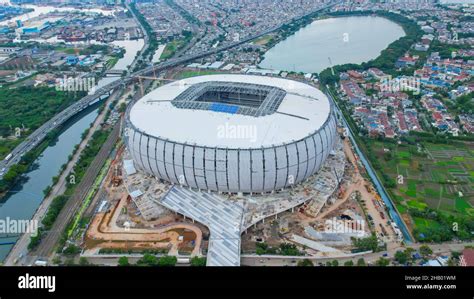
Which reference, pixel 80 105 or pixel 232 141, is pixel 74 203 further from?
pixel 80 105

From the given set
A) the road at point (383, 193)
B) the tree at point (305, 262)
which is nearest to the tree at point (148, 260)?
the tree at point (305, 262)

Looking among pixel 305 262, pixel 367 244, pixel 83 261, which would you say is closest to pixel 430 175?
pixel 367 244

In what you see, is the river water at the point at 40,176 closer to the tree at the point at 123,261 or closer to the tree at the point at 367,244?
the tree at the point at 123,261

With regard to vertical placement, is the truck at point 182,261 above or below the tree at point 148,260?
below

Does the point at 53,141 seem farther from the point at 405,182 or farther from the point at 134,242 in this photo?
the point at 405,182

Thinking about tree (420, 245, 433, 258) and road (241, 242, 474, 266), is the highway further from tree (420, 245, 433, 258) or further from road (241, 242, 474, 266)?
tree (420, 245, 433, 258)

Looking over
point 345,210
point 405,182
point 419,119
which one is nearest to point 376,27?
point 419,119
